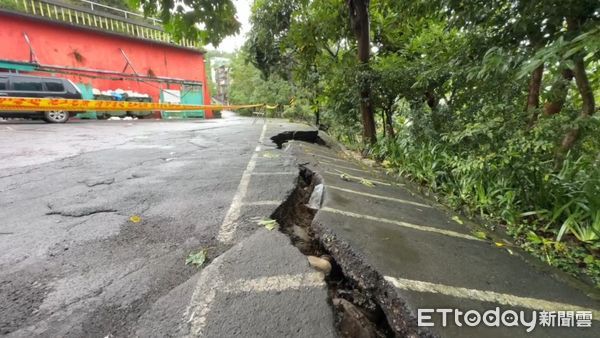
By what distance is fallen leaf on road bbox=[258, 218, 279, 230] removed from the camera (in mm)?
1836

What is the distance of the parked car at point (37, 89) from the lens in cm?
Answer: 793

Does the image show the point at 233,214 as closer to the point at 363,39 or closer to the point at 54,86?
the point at 363,39

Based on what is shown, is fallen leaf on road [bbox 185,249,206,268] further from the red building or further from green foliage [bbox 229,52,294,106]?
green foliage [bbox 229,52,294,106]

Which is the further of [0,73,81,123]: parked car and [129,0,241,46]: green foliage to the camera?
[0,73,81,123]: parked car

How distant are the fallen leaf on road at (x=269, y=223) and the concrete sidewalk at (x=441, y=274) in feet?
0.90

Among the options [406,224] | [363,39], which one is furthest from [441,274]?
[363,39]

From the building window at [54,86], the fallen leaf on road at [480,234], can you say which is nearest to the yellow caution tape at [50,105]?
the building window at [54,86]

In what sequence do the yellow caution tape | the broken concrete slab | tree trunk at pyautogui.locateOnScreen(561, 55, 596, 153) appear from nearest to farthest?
the broken concrete slab < tree trunk at pyautogui.locateOnScreen(561, 55, 596, 153) < the yellow caution tape

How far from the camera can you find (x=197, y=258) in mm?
1488

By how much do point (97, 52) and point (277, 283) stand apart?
1635 cm

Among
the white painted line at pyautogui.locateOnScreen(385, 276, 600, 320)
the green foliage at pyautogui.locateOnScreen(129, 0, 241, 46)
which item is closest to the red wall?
the green foliage at pyautogui.locateOnScreen(129, 0, 241, 46)

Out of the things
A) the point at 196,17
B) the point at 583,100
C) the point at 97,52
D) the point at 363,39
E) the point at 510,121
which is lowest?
the point at 510,121

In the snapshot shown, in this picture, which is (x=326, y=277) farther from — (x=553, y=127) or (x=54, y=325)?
(x=553, y=127)

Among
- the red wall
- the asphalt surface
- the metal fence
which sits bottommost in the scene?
the asphalt surface
